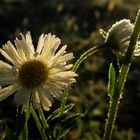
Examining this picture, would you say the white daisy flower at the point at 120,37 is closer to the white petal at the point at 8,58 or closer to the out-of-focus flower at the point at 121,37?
the out-of-focus flower at the point at 121,37

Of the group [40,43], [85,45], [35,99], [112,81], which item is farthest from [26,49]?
[85,45]

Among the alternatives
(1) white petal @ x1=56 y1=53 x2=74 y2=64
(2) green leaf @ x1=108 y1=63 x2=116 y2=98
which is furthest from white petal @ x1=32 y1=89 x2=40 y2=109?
(2) green leaf @ x1=108 y1=63 x2=116 y2=98

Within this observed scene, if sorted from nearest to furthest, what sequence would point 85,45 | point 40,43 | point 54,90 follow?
point 54,90 → point 40,43 → point 85,45

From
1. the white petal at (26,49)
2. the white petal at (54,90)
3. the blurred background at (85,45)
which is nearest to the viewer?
the white petal at (54,90)

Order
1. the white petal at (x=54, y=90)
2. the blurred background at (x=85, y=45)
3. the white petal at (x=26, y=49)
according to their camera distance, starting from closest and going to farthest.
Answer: the white petal at (x=54, y=90) → the white petal at (x=26, y=49) → the blurred background at (x=85, y=45)

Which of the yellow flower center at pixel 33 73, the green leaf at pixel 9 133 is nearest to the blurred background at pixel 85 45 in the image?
the yellow flower center at pixel 33 73

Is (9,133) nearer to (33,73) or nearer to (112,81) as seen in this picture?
(33,73)

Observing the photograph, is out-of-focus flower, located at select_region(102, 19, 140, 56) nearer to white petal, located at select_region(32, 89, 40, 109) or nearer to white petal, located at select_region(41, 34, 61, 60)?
white petal, located at select_region(41, 34, 61, 60)

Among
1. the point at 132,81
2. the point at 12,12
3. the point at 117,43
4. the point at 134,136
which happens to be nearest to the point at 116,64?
the point at 117,43
